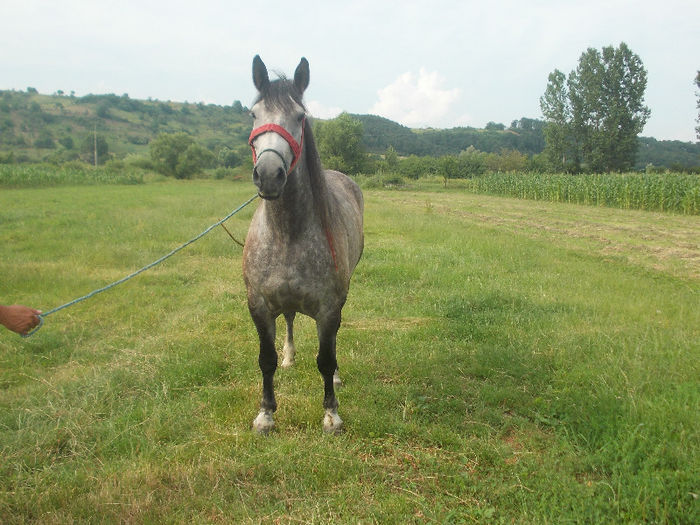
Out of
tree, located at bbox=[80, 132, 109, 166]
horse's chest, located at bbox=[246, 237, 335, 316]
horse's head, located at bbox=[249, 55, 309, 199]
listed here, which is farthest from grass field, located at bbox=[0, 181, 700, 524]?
tree, located at bbox=[80, 132, 109, 166]

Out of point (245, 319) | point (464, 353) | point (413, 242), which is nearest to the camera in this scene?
point (464, 353)

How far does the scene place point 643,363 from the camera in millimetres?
3693

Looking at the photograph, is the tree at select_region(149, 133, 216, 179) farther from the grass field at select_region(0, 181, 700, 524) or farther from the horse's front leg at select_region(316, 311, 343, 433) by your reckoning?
the horse's front leg at select_region(316, 311, 343, 433)

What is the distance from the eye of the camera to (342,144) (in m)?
48.2

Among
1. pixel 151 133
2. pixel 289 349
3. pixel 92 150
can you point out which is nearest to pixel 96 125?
pixel 151 133

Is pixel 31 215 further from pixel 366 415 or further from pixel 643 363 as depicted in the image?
pixel 643 363

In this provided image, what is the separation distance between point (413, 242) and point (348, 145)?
3969 cm

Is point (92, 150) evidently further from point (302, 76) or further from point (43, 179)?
point (302, 76)

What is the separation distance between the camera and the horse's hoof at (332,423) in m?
3.15

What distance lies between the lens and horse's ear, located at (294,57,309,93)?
2.80 m

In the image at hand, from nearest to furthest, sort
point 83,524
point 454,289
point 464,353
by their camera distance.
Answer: point 83,524
point 464,353
point 454,289

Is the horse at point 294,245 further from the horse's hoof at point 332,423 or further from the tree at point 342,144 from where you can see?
the tree at point 342,144

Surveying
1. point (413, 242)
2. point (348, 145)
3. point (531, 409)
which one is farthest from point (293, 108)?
point (348, 145)

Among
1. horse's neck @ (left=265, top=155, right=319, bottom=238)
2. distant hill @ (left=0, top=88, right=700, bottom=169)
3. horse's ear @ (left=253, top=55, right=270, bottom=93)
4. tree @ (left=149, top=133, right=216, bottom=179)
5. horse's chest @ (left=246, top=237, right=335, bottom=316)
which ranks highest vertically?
distant hill @ (left=0, top=88, right=700, bottom=169)
